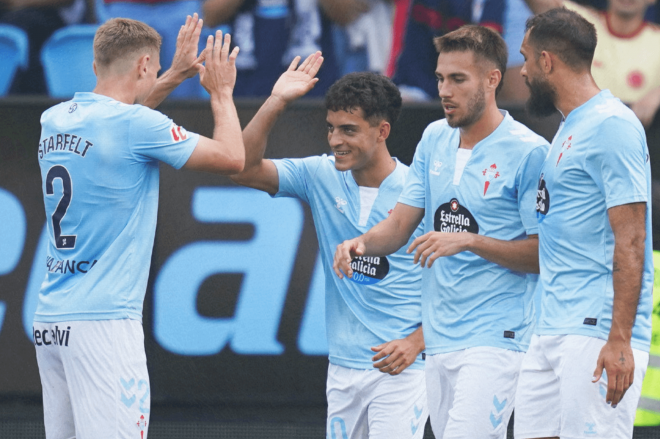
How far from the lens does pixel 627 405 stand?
3.41 meters

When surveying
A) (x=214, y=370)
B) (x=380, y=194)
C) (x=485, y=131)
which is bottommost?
(x=214, y=370)

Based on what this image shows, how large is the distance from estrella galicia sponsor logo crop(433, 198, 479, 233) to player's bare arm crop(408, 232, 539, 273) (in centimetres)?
19

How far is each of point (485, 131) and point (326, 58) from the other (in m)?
2.40

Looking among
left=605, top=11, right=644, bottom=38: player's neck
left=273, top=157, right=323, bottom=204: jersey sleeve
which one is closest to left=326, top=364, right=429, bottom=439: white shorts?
left=273, top=157, right=323, bottom=204: jersey sleeve

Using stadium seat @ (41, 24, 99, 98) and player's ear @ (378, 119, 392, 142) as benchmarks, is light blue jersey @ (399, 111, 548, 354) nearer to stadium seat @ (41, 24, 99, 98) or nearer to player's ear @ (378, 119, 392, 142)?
player's ear @ (378, 119, 392, 142)

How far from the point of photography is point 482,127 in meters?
4.13

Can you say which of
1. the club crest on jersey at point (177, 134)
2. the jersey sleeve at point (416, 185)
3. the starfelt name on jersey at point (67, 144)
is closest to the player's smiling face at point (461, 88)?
the jersey sleeve at point (416, 185)

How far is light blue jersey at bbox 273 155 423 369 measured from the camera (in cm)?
431

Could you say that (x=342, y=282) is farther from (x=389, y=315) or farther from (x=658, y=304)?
(x=658, y=304)

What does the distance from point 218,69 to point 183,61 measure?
33 centimetres

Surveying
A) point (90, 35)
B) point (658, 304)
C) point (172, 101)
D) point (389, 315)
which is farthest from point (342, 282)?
point (90, 35)

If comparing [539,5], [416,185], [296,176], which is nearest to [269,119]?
[296,176]

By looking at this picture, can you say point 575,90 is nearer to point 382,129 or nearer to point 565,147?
point 565,147

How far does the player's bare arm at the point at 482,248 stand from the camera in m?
3.63
